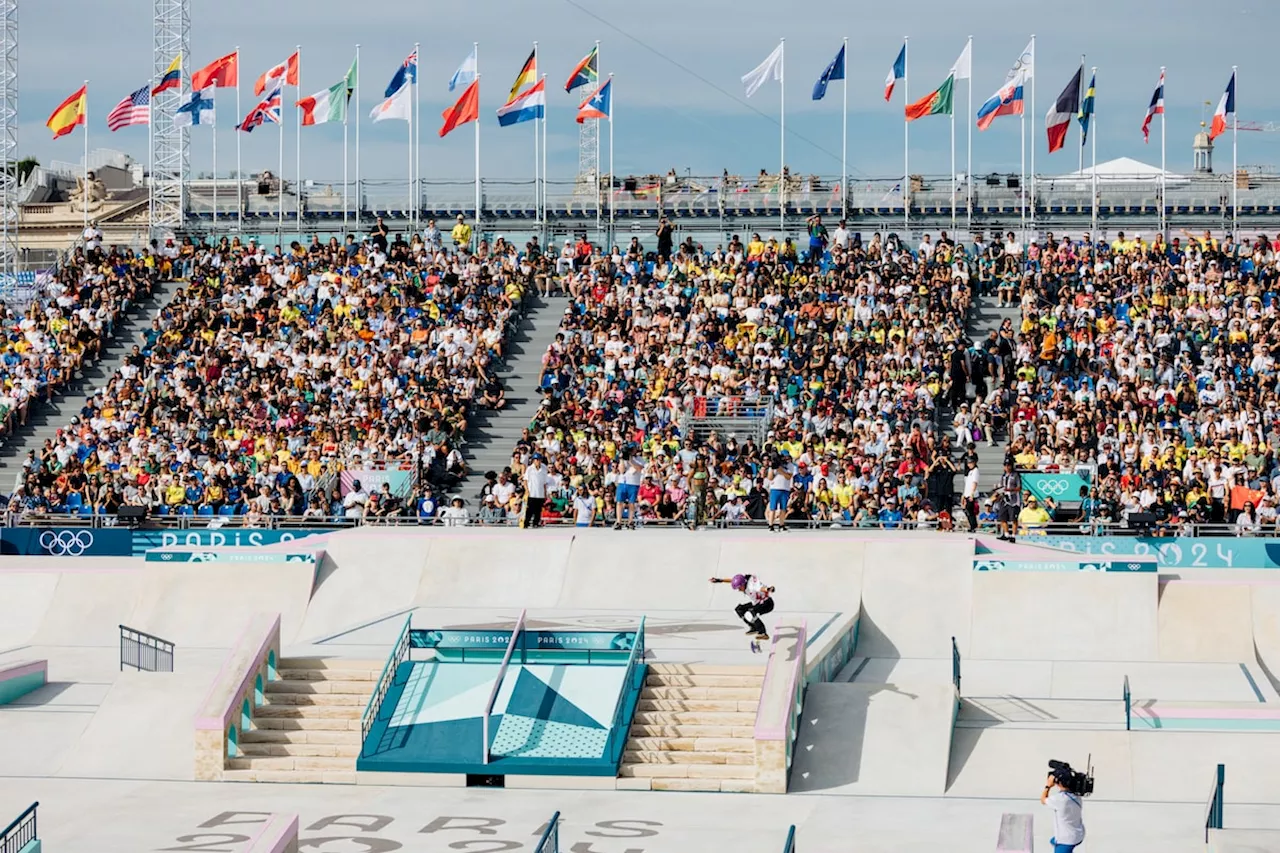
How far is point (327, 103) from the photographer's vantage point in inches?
1903

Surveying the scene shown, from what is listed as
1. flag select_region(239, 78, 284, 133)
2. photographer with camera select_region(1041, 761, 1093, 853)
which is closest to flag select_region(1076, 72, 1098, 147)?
flag select_region(239, 78, 284, 133)

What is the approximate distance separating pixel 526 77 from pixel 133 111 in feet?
36.5

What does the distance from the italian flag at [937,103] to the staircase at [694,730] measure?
2497 cm

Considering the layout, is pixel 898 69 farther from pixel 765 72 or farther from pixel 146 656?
pixel 146 656

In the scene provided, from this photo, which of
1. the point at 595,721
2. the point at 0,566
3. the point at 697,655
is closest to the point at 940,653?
the point at 697,655

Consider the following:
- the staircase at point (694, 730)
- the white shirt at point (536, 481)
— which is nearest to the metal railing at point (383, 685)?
the staircase at point (694, 730)

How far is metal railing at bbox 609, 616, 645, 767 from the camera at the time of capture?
849 inches

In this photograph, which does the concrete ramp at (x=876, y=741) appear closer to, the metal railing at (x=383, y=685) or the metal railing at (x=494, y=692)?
the metal railing at (x=494, y=692)

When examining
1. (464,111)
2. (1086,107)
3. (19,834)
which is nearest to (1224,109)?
(1086,107)

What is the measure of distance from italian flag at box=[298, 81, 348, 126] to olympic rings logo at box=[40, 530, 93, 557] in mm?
17741

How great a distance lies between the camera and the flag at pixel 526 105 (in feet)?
150

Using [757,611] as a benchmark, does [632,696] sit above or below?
below

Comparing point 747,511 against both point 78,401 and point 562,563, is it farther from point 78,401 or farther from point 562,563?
point 78,401

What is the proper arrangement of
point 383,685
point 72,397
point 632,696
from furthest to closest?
point 72,397 < point 383,685 < point 632,696
